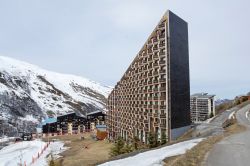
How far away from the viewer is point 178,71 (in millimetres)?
52469

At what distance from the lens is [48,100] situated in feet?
602

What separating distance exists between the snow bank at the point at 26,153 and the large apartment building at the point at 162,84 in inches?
820

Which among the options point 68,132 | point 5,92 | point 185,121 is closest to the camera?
point 185,121

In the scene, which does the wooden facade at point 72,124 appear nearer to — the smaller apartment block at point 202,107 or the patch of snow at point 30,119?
the patch of snow at point 30,119

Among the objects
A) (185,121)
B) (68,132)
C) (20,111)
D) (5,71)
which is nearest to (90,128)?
(68,132)

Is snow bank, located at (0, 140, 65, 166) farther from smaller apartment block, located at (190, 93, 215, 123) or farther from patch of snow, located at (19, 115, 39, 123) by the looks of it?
smaller apartment block, located at (190, 93, 215, 123)

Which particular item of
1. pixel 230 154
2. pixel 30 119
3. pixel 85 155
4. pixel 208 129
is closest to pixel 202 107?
pixel 208 129

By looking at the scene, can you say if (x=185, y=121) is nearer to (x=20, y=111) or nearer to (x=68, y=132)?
(x=68, y=132)

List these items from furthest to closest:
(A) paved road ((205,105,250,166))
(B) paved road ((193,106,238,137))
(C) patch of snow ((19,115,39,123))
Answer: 1. (C) patch of snow ((19,115,39,123))
2. (B) paved road ((193,106,238,137))
3. (A) paved road ((205,105,250,166))

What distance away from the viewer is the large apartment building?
1948 inches

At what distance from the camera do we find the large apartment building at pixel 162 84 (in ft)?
162

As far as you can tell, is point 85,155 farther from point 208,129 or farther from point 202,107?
point 202,107

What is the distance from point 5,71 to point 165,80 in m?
178

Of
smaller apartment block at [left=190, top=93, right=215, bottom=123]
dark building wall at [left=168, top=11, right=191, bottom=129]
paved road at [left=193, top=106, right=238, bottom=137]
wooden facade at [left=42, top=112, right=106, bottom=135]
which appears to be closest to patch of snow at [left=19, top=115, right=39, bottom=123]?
wooden facade at [left=42, top=112, right=106, bottom=135]
